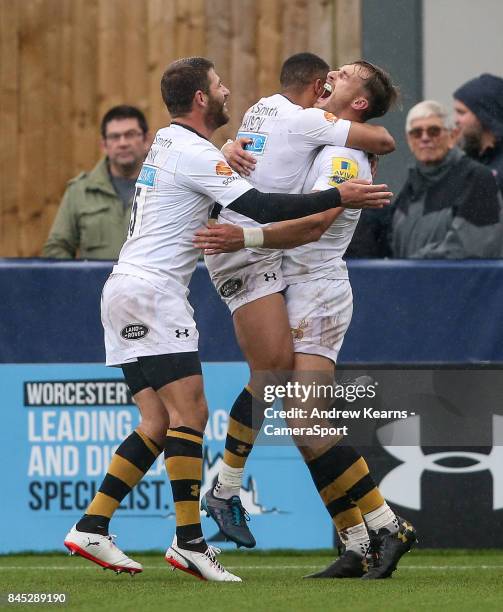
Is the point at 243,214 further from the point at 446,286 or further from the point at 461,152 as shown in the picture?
the point at 461,152

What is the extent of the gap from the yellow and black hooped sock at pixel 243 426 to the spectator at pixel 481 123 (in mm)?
2803

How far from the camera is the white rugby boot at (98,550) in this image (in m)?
6.50

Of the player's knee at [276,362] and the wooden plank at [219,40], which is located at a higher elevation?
the wooden plank at [219,40]

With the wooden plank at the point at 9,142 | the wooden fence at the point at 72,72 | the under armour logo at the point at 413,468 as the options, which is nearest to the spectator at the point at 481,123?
the under armour logo at the point at 413,468

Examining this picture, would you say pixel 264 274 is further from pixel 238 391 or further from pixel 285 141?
pixel 238 391

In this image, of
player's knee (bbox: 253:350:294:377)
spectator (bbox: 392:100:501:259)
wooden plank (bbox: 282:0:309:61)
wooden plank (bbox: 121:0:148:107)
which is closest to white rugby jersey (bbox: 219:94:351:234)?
player's knee (bbox: 253:350:294:377)

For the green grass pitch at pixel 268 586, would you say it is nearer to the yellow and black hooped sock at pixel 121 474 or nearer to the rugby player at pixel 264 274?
the yellow and black hooped sock at pixel 121 474

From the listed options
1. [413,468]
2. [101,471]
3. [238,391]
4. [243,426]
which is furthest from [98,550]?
[413,468]

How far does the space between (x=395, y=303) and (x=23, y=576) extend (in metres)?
2.55

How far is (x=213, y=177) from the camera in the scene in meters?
6.43

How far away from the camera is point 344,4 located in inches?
434

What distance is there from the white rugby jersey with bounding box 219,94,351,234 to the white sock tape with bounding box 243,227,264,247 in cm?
31

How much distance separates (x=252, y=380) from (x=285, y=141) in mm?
1066

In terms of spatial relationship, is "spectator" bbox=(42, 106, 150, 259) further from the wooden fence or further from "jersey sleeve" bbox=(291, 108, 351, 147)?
"jersey sleeve" bbox=(291, 108, 351, 147)
